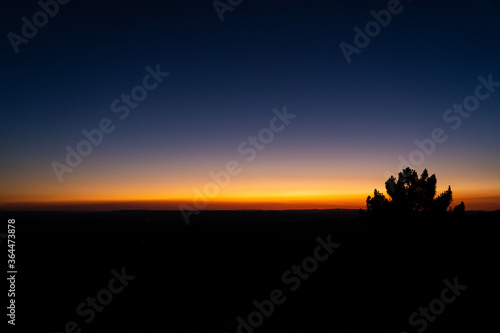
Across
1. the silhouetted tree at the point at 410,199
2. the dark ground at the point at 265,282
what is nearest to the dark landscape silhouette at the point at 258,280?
the dark ground at the point at 265,282

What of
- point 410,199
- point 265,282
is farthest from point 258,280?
point 410,199

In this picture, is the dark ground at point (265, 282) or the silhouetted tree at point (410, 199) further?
the silhouetted tree at point (410, 199)

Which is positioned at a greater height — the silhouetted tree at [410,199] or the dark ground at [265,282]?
the silhouetted tree at [410,199]

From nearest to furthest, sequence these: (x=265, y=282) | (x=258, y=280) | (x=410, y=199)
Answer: (x=265, y=282) < (x=258, y=280) < (x=410, y=199)

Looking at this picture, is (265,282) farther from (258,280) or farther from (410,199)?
(410,199)

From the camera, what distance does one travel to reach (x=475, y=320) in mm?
11867

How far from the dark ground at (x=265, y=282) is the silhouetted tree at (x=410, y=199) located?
460cm

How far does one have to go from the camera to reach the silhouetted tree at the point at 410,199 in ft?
90.9

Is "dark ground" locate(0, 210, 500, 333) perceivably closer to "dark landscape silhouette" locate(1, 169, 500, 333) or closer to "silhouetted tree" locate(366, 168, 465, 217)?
"dark landscape silhouette" locate(1, 169, 500, 333)

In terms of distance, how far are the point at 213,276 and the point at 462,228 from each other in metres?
16.8

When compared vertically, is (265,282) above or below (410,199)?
below

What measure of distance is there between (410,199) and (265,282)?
18273mm

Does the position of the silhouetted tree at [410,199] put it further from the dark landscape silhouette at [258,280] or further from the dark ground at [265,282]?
the dark ground at [265,282]

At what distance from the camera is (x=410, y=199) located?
1122 inches
